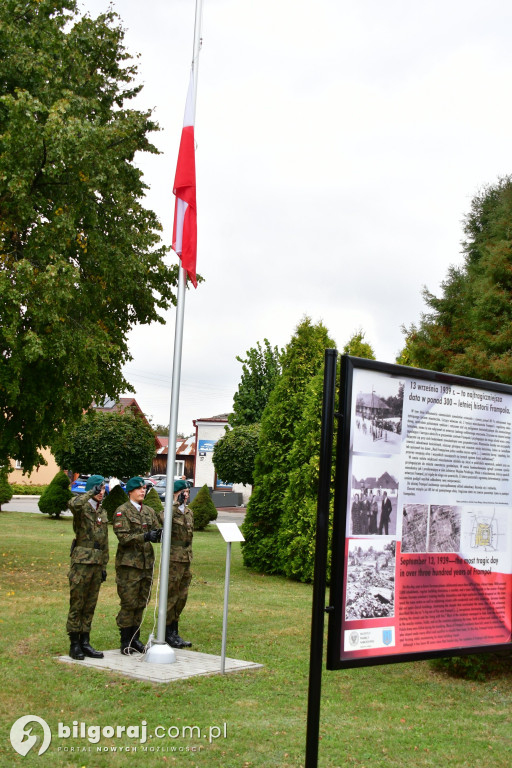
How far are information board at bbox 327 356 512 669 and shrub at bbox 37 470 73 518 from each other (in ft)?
95.3

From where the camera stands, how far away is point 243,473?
31.8 meters

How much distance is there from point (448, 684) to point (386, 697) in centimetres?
95

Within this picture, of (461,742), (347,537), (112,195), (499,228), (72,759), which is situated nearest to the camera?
(347,537)

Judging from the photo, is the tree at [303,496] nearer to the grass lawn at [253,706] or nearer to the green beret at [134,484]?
the grass lawn at [253,706]

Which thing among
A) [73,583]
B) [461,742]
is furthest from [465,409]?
[73,583]

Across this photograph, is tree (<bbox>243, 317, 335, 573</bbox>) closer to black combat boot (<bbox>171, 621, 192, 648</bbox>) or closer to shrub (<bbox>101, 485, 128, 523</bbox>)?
black combat boot (<bbox>171, 621, 192, 648</bbox>)

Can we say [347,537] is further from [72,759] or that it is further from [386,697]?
[386,697]

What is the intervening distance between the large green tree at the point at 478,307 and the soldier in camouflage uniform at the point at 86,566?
17.8 feet

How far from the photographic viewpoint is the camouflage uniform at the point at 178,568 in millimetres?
9750

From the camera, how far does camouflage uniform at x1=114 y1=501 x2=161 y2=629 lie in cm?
894

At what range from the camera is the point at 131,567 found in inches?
353

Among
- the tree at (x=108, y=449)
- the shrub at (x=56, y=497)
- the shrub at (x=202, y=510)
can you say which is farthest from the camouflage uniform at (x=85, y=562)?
the shrub at (x=56, y=497)

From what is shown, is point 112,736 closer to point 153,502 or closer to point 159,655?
point 159,655

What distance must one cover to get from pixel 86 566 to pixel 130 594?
0.65m
